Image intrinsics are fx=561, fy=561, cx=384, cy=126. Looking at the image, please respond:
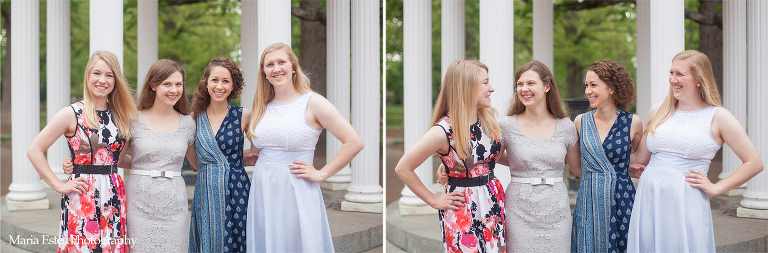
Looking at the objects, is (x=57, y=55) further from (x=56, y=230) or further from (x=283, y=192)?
(x=283, y=192)

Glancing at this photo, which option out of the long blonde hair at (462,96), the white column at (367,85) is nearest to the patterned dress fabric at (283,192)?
the long blonde hair at (462,96)

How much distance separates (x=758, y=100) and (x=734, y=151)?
553 centimetres

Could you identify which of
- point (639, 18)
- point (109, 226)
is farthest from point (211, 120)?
point (639, 18)

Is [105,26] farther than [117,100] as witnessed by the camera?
Yes

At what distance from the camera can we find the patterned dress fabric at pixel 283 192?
5.23 meters

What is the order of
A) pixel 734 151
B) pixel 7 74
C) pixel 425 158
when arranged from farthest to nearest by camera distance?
pixel 7 74
pixel 734 151
pixel 425 158

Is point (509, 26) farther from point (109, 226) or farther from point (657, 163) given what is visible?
point (109, 226)

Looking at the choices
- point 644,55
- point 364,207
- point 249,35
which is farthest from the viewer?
point 249,35

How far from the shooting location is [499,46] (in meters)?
8.02

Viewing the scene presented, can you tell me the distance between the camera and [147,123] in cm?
535

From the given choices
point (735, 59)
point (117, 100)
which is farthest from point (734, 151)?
point (735, 59)

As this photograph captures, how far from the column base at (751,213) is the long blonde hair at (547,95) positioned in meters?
6.62

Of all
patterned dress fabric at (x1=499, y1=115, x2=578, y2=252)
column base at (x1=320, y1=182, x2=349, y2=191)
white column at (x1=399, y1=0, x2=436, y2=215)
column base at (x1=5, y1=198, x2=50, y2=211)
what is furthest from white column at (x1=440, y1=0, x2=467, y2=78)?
column base at (x1=5, y1=198, x2=50, y2=211)

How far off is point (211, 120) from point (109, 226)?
1365 mm
